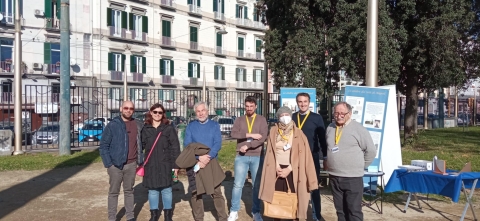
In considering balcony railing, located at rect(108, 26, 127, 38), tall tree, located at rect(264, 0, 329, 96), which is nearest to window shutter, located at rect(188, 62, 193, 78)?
balcony railing, located at rect(108, 26, 127, 38)

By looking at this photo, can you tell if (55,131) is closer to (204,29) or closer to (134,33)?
(134,33)

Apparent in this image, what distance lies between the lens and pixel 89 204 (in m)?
7.54

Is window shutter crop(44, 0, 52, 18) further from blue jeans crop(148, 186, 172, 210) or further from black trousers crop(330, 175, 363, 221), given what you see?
black trousers crop(330, 175, 363, 221)

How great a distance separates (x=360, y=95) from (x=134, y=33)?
1160 inches

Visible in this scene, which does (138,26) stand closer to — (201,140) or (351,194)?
(201,140)

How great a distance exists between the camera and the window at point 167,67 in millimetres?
37281

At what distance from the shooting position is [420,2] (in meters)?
15.0

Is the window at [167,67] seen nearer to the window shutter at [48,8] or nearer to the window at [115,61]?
the window at [115,61]

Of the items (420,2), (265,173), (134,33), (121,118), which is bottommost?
(265,173)

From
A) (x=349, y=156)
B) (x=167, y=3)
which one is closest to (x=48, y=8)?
(x=167, y=3)

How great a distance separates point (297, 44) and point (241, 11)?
2913cm

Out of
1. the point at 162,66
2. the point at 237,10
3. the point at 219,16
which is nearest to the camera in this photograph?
the point at 162,66

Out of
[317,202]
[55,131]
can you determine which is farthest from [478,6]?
[55,131]

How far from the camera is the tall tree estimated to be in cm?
1505
